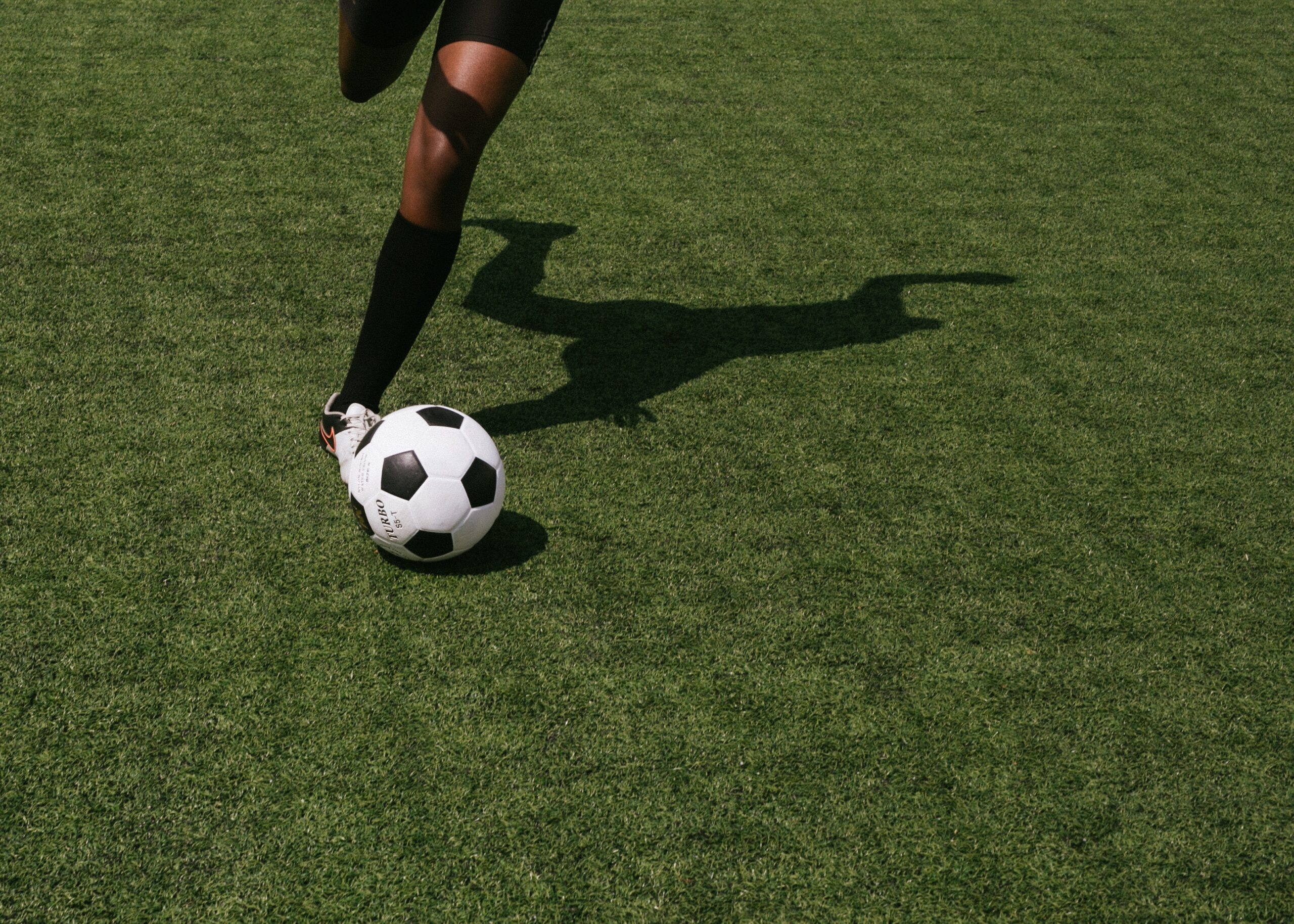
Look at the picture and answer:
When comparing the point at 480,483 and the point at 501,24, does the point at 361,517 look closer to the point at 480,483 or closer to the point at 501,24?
the point at 480,483

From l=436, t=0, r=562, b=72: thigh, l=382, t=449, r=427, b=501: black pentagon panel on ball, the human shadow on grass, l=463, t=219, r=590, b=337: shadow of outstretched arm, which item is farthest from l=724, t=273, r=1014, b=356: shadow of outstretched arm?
l=382, t=449, r=427, b=501: black pentagon panel on ball

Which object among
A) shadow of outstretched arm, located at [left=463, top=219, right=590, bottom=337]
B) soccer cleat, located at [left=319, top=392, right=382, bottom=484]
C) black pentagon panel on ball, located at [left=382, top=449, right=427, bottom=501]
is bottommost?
shadow of outstretched arm, located at [left=463, top=219, right=590, bottom=337]

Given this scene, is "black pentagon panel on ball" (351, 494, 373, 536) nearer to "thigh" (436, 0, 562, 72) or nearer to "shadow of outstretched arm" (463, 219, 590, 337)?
"thigh" (436, 0, 562, 72)

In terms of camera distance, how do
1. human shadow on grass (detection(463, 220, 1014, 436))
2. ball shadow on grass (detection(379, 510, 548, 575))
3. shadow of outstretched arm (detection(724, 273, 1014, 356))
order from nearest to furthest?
ball shadow on grass (detection(379, 510, 548, 575)) < human shadow on grass (detection(463, 220, 1014, 436)) < shadow of outstretched arm (detection(724, 273, 1014, 356))

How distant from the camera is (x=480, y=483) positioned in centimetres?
238

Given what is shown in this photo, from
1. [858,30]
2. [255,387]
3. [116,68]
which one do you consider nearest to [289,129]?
[116,68]

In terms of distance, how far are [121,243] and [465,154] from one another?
181 centimetres

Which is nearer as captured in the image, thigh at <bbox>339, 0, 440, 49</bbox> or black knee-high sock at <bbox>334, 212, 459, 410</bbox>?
black knee-high sock at <bbox>334, 212, 459, 410</bbox>

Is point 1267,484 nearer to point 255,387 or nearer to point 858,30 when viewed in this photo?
point 255,387

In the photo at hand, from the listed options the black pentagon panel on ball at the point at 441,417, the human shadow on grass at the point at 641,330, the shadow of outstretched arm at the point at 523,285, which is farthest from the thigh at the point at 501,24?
the shadow of outstretched arm at the point at 523,285

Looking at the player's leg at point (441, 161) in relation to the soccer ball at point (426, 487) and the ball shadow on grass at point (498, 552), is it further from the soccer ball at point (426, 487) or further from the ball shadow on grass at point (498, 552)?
the ball shadow on grass at point (498, 552)

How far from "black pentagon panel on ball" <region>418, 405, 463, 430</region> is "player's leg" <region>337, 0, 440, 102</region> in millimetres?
1026

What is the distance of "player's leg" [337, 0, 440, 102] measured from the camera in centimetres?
278

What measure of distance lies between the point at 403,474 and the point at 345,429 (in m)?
0.38
